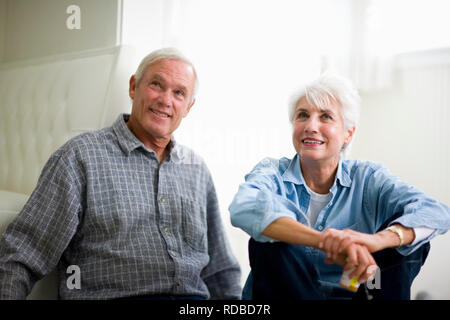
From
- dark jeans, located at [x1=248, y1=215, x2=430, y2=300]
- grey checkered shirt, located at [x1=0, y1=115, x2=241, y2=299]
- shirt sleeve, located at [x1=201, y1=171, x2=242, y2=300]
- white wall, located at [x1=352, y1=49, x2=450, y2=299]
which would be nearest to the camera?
dark jeans, located at [x1=248, y1=215, x2=430, y2=300]

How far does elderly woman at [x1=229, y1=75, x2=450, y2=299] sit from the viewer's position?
91 centimetres

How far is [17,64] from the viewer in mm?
1497

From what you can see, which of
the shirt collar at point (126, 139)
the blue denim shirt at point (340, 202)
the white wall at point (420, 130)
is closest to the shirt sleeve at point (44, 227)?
the shirt collar at point (126, 139)

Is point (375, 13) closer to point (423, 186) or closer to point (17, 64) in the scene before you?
point (423, 186)

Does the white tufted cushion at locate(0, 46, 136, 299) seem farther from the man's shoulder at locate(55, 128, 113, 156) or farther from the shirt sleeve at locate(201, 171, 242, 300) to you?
the shirt sleeve at locate(201, 171, 242, 300)

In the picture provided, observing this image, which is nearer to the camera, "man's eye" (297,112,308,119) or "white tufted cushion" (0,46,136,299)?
"man's eye" (297,112,308,119)

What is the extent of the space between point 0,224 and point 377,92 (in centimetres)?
153

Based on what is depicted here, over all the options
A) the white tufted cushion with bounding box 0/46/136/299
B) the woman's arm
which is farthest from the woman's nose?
the white tufted cushion with bounding box 0/46/136/299

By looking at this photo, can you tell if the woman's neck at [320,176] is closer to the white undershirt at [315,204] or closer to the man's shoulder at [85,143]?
the white undershirt at [315,204]

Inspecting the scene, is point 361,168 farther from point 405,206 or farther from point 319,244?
point 319,244

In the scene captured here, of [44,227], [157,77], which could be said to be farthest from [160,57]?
[44,227]

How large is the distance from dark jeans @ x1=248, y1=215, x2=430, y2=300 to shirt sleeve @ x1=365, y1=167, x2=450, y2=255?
5 centimetres

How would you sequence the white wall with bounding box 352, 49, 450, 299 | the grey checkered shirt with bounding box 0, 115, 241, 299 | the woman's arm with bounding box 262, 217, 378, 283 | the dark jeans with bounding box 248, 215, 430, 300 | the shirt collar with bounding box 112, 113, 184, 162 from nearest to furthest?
the woman's arm with bounding box 262, 217, 378, 283 < the dark jeans with bounding box 248, 215, 430, 300 < the grey checkered shirt with bounding box 0, 115, 241, 299 < the shirt collar with bounding box 112, 113, 184, 162 < the white wall with bounding box 352, 49, 450, 299

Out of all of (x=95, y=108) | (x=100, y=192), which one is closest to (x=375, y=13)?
(x=95, y=108)
